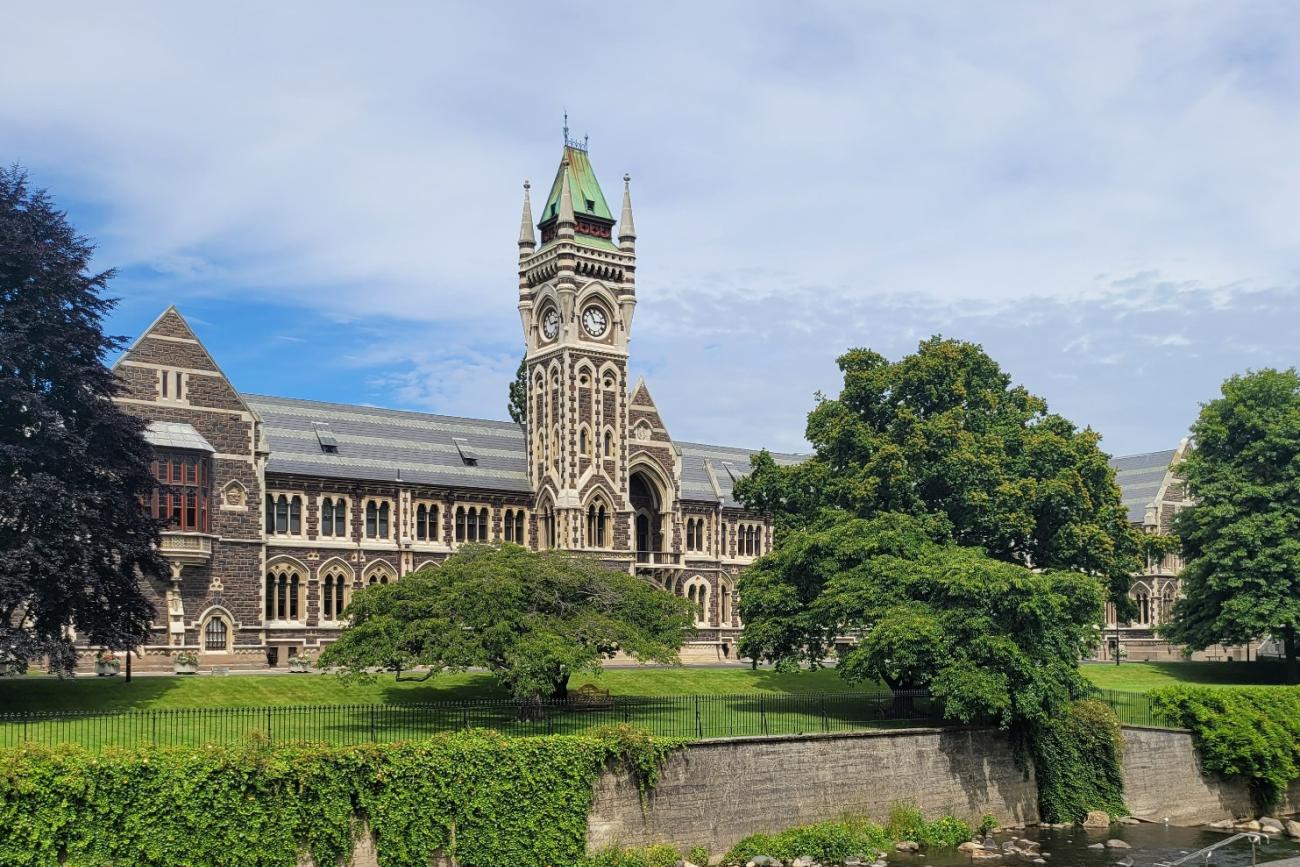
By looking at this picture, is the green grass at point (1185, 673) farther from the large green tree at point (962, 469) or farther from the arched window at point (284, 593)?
the arched window at point (284, 593)

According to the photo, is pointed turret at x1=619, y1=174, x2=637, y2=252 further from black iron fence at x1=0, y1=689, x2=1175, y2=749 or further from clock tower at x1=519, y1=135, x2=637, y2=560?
black iron fence at x1=0, y1=689, x2=1175, y2=749

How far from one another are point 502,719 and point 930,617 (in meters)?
14.1

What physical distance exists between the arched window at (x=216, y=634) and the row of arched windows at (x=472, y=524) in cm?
1382

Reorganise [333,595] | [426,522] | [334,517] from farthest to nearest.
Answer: [426,522] → [334,517] → [333,595]

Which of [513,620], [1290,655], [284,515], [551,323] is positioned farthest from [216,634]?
[1290,655]

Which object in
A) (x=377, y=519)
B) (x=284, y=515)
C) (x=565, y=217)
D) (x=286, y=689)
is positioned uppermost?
(x=565, y=217)

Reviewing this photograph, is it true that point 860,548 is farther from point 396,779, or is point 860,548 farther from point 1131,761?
point 396,779

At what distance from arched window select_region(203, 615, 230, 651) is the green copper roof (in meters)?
27.6

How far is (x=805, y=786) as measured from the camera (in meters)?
38.7

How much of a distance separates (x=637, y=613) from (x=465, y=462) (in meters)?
27.7

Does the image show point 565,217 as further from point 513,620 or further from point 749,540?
point 513,620

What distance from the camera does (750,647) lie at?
51.7 metres

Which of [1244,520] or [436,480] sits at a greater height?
[436,480]

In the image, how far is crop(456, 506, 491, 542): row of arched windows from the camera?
7094 centimetres
